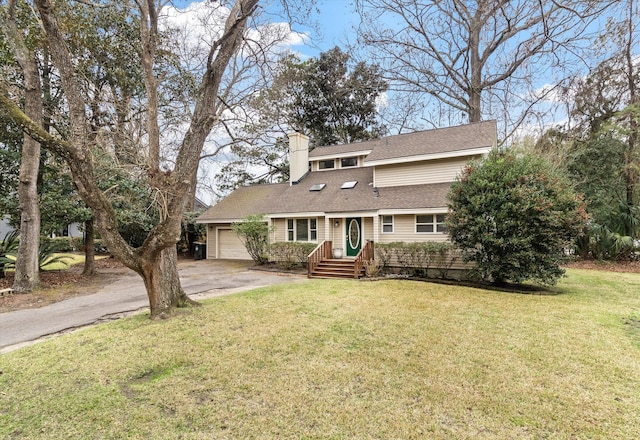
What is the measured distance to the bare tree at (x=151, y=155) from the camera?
16.2 feet

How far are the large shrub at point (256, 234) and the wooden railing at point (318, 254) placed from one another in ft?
9.32

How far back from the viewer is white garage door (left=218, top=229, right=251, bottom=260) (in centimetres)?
1828

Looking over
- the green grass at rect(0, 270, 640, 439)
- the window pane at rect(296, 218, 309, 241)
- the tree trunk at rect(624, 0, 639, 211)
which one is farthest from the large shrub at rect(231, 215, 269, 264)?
the tree trunk at rect(624, 0, 639, 211)

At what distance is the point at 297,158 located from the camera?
754 inches

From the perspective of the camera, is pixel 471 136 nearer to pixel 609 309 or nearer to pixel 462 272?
pixel 462 272

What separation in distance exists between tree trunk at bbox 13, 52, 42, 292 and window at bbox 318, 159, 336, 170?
13.3 meters

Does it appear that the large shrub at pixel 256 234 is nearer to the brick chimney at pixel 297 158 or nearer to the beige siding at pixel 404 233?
the brick chimney at pixel 297 158

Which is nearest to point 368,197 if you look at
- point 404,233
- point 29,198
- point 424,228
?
point 404,233

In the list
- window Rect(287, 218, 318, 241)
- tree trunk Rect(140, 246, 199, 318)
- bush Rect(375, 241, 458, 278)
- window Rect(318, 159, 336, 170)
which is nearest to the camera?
tree trunk Rect(140, 246, 199, 318)

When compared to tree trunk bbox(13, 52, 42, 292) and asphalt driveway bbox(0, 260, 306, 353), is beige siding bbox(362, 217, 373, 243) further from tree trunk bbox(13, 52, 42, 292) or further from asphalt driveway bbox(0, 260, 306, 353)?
tree trunk bbox(13, 52, 42, 292)

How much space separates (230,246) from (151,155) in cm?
1252

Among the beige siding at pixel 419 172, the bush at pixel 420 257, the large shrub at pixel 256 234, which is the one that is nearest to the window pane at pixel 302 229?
the large shrub at pixel 256 234

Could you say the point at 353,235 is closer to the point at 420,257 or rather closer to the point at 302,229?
the point at 302,229

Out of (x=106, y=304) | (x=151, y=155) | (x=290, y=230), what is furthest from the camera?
(x=290, y=230)
